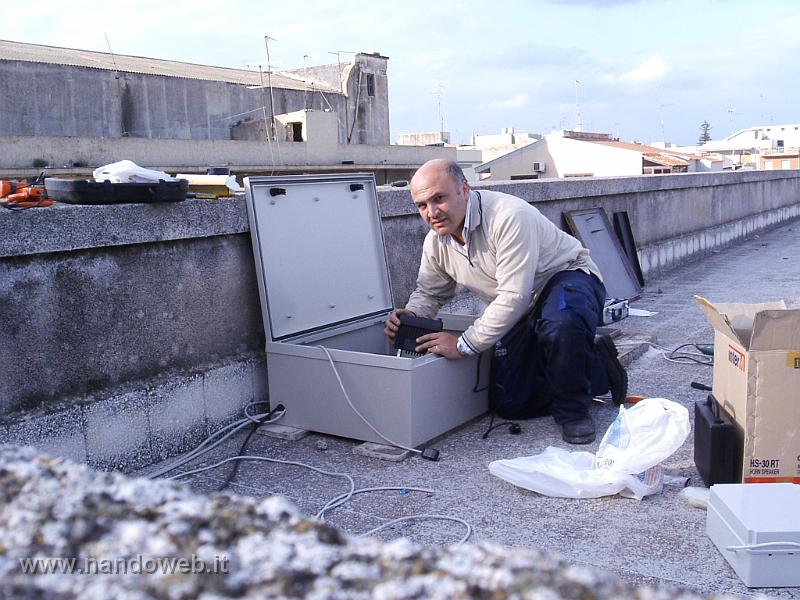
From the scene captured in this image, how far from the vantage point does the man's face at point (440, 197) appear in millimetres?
3986

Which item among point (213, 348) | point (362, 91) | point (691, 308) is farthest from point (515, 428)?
point (362, 91)

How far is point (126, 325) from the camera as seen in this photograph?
3.66 metres

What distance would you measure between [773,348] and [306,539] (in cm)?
263

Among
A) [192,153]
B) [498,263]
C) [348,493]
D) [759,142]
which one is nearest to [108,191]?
[348,493]

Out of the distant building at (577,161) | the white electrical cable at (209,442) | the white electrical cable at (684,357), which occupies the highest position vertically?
the distant building at (577,161)

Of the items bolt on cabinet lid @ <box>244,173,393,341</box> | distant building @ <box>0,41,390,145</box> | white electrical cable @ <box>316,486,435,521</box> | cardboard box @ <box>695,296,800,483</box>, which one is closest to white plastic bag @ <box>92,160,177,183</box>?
bolt on cabinet lid @ <box>244,173,393,341</box>

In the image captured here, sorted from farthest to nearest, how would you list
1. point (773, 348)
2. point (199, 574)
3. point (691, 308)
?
point (691, 308) < point (773, 348) < point (199, 574)

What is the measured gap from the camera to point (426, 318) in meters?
4.23

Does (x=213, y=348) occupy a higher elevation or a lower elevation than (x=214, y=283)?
lower

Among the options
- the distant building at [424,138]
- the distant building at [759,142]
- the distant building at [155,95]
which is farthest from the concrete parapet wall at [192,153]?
the distant building at [759,142]

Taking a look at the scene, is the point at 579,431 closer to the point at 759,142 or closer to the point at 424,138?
the point at 424,138

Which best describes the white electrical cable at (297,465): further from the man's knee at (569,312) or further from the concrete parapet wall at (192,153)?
the concrete parapet wall at (192,153)

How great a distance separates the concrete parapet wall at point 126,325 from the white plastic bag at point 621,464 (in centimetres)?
154

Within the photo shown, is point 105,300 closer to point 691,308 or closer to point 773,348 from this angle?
point 773,348
